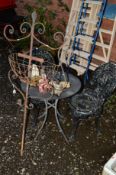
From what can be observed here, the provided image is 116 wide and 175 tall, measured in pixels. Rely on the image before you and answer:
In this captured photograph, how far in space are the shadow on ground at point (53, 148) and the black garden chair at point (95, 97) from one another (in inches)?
9.3

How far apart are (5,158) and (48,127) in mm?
1002

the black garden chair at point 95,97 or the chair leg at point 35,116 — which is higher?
the black garden chair at point 95,97

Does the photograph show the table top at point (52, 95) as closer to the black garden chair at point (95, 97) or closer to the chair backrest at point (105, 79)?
the black garden chair at point (95, 97)

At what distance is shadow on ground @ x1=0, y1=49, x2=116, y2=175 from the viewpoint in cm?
374

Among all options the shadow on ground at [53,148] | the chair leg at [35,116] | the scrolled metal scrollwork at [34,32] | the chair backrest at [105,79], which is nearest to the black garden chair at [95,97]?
the chair backrest at [105,79]

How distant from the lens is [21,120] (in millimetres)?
4703

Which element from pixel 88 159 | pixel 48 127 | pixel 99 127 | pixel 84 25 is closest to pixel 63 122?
pixel 48 127

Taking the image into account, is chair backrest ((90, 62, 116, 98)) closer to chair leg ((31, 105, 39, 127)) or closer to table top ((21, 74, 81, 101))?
table top ((21, 74, 81, 101))

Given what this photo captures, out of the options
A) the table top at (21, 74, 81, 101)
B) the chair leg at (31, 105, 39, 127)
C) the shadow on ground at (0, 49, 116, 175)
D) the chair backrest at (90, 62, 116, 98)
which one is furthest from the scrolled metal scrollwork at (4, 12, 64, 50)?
the shadow on ground at (0, 49, 116, 175)

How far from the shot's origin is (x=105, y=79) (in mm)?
4434

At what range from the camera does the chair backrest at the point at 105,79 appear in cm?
432

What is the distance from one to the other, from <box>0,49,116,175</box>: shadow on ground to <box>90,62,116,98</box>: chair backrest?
2.32 feet

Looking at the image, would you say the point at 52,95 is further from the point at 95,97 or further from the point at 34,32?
the point at 34,32

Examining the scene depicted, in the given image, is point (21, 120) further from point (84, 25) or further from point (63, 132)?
point (84, 25)
